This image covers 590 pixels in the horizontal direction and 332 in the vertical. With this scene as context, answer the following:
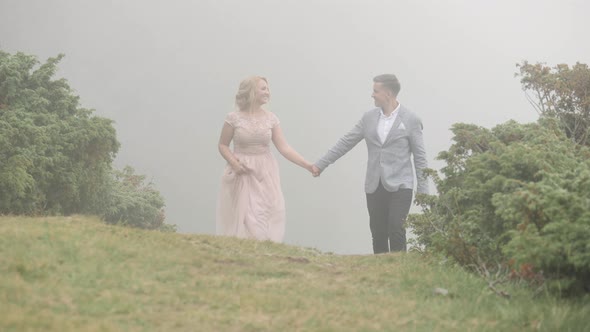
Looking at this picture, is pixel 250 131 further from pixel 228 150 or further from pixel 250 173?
pixel 250 173

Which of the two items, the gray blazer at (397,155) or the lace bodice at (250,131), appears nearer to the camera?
the gray blazer at (397,155)

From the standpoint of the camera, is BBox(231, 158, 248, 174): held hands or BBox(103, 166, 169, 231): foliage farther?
BBox(103, 166, 169, 231): foliage

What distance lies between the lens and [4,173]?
1747 cm

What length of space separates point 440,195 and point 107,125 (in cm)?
1164

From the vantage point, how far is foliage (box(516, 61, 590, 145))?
13508 millimetres

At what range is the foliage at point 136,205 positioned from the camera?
80.2ft

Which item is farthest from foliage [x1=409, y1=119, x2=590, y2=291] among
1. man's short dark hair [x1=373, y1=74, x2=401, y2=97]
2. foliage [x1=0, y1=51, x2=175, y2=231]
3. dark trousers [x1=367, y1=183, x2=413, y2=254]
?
foliage [x1=0, y1=51, x2=175, y2=231]

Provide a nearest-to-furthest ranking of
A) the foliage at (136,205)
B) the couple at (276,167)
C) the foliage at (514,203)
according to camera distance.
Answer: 1. the foliage at (514,203)
2. the couple at (276,167)
3. the foliage at (136,205)

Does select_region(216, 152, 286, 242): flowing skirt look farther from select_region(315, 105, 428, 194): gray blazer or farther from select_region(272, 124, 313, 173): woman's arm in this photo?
select_region(315, 105, 428, 194): gray blazer

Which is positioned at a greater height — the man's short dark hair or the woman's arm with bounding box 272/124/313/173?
the man's short dark hair

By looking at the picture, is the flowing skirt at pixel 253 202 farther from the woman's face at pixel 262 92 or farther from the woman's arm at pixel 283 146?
the woman's face at pixel 262 92

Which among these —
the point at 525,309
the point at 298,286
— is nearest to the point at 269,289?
the point at 298,286

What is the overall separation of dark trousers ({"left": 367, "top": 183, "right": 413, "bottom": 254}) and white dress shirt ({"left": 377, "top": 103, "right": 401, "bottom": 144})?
0.84 m

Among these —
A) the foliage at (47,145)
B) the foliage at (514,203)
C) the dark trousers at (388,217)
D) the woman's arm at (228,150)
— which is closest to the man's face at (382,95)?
the dark trousers at (388,217)
